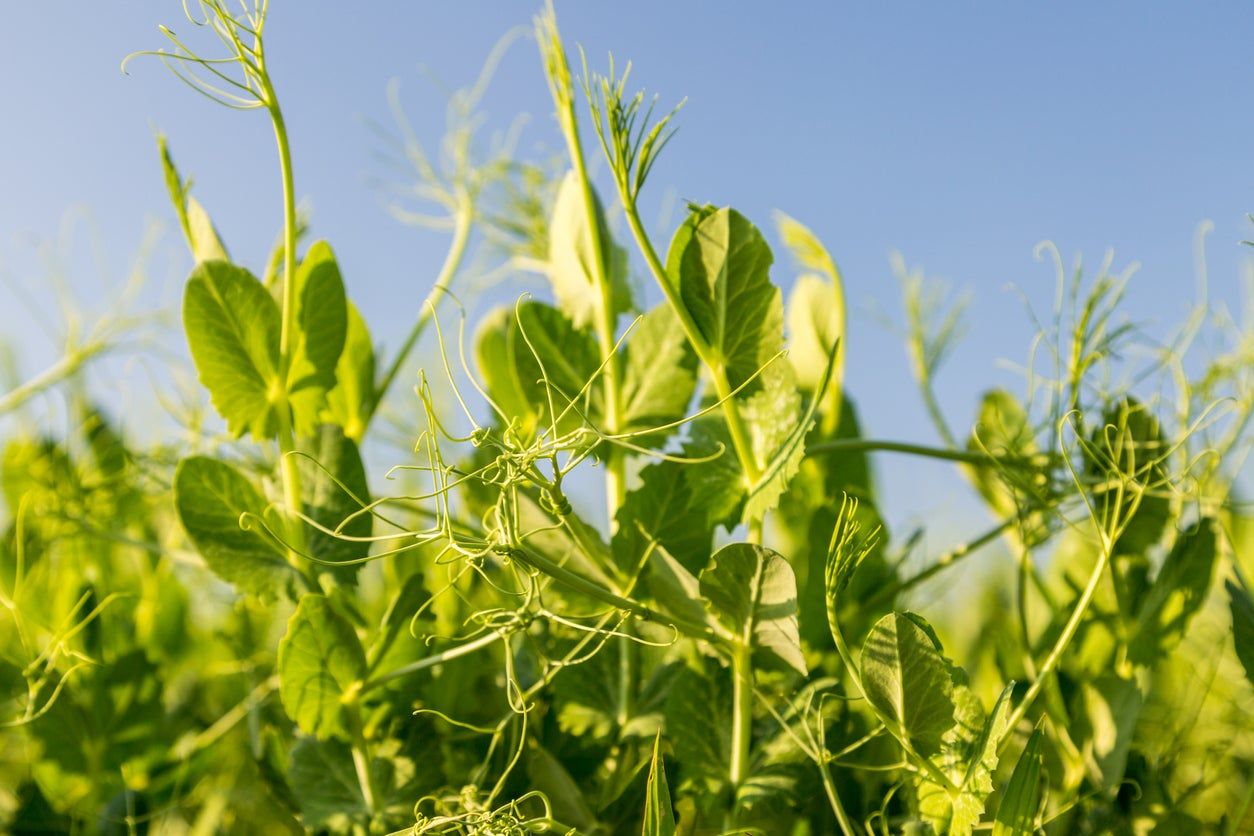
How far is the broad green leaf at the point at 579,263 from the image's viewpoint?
1.00 feet

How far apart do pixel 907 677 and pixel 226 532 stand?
195 millimetres

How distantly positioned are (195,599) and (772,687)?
409mm

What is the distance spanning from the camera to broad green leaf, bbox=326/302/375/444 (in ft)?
1.11

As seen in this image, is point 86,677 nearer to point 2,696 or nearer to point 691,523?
point 2,696

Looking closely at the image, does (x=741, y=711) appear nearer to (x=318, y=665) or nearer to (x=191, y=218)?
(x=318, y=665)

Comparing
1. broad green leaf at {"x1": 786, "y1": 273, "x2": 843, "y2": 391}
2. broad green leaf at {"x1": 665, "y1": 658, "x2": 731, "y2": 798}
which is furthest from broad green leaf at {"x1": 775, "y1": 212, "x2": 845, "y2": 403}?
broad green leaf at {"x1": 665, "y1": 658, "x2": 731, "y2": 798}

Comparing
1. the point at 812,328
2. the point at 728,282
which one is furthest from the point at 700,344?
the point at 812,328

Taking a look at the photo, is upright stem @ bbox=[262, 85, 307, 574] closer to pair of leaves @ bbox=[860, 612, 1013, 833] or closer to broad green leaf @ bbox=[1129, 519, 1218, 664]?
pair of leaves @ bbox=[860, 612, 1013, 833]

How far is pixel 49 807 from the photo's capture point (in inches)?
15.0

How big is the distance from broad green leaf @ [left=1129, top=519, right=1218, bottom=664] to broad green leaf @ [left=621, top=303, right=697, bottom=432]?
0.51 ft

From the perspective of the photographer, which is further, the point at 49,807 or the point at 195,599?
the point at 195,599

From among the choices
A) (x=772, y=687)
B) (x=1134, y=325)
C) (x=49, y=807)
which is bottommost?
(x=49, y=807)

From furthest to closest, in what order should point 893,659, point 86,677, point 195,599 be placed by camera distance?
point 195,599 < point 86,677 < point 893,659

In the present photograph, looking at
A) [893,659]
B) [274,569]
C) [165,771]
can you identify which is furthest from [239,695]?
[893,659]
